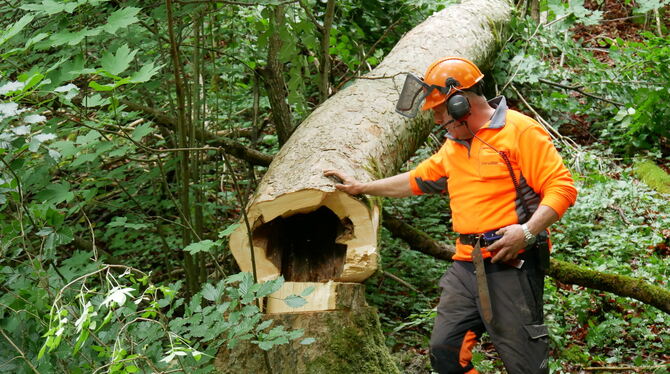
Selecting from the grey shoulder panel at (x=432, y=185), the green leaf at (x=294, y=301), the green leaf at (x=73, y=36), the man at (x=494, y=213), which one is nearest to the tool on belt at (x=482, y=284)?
the man at (x=494, y=213)

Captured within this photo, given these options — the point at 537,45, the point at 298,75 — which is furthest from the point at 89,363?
the point at 537,45

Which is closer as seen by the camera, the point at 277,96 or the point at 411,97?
the point at 411,97

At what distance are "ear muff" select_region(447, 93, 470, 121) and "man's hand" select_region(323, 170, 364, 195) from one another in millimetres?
657

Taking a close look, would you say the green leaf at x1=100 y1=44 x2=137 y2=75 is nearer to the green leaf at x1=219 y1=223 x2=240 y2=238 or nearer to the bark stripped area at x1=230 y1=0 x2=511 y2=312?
the green leaf at x1=219 y1=223 x2=240 y2=238

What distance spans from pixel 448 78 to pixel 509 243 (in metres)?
0.95

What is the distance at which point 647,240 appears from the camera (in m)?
6.11

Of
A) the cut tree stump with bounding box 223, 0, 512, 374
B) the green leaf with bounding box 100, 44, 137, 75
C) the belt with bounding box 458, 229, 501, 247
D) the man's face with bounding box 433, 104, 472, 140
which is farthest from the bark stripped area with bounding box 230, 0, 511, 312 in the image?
the green leaf with bounding box 100, 44, 137, 75

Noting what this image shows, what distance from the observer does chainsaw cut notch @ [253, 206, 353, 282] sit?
3.99 meters

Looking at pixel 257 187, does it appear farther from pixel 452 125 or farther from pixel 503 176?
pixel 503 176

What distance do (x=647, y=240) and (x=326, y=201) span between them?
3.63 m

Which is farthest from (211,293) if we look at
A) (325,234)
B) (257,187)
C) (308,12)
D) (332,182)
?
(308,12)

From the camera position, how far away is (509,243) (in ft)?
11.5

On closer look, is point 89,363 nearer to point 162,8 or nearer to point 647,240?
point 162,8

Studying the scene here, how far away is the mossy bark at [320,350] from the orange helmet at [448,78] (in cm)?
116
